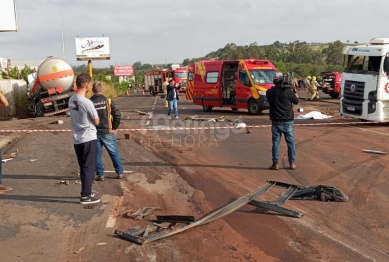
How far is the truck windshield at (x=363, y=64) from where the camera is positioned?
1489cm

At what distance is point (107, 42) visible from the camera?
50375mm

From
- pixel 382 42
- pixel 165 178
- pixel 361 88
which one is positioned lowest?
pixel 165 178

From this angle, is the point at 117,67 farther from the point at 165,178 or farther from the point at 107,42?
the point at 165,178

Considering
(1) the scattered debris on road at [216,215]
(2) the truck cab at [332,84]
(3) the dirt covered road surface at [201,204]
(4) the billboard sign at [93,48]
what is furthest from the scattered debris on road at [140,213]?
(4) the billboard sign at [93,48]

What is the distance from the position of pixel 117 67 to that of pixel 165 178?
64642 mm

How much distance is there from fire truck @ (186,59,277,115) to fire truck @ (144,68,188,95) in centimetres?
2010

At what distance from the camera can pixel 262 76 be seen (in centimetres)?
1953

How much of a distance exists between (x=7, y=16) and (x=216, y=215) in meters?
19.7

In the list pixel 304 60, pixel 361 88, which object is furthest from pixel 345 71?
pixel 304 60

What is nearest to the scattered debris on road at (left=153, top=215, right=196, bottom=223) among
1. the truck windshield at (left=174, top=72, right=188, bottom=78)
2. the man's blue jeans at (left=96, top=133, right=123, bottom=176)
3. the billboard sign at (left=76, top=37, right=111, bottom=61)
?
the man's blue jeans at (left=96, top=133, right=123, bottom=176)

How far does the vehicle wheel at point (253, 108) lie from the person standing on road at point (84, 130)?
1352cm

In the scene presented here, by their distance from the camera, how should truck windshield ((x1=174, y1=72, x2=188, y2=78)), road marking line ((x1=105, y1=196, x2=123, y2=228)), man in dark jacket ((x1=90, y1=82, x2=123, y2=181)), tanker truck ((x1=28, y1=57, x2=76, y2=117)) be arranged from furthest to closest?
truck windshield ((x1=174, y1=72, x2=188, y2=78)), tanker truck ((x1=28, y1=57, x2=76, y2=117)), man in dark jacket ((x1=90, y1=82, x2=123, y2=181)), road marking line ((x1=105, y1=196, x2=123, y2=228))

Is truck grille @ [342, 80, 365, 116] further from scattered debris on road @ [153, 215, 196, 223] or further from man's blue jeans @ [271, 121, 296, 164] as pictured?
scattered debris on road @ [153, 215, 196, 223]

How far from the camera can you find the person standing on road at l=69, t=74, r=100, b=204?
6.30 meters
